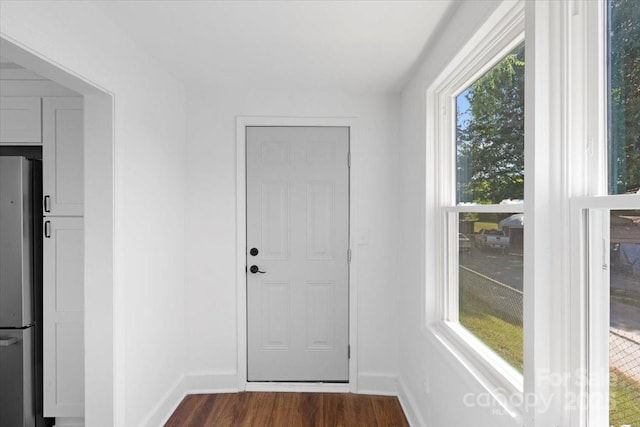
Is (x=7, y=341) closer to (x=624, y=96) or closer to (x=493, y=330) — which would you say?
(x=493, y=330)

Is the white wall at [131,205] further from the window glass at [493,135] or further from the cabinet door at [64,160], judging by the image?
the window glass at [493,135]

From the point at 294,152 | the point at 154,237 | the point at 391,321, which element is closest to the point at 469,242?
the point at 391,321

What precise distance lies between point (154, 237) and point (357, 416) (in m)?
1.90

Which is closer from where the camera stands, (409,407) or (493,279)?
(493,279)

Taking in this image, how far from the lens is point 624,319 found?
1028 millimetres

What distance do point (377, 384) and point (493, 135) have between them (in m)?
2.29

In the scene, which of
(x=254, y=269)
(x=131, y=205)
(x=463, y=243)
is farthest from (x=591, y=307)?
(x=254, y=269)

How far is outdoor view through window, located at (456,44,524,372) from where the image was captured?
1.55 m

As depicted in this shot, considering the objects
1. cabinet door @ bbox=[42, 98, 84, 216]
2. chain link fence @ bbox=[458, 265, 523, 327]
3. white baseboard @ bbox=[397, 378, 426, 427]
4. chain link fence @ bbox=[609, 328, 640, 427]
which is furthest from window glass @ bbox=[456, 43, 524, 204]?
cabinet door @ bbox=[42, 98, 84, 216]

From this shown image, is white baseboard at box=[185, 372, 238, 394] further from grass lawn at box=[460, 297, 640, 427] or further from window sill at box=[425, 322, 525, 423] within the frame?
grass lawn at box=[460, 297, 640, 427]

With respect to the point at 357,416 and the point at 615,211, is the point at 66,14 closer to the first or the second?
the point at 615,211

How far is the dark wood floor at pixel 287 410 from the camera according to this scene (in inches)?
108

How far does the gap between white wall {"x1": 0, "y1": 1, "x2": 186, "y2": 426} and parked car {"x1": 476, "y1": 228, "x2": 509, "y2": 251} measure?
1.89 m

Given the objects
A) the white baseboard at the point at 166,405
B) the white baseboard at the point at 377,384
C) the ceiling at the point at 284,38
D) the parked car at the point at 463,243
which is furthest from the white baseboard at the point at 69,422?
the parked car at the point at 463,243
